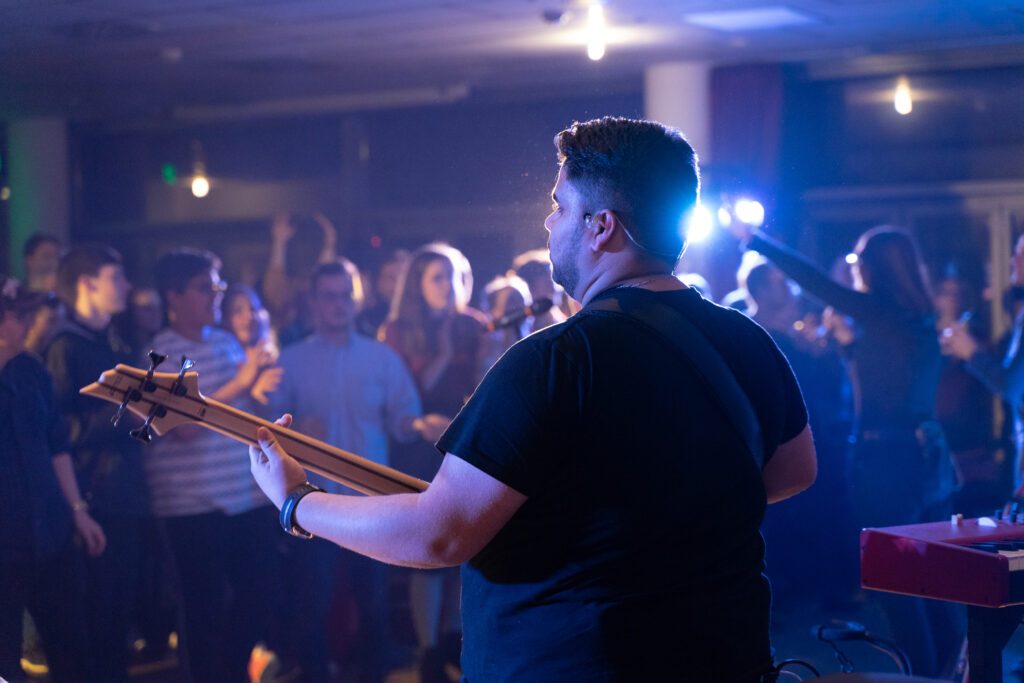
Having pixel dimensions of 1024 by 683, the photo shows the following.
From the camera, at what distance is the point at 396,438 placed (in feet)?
13.0

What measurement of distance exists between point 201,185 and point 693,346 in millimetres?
6156

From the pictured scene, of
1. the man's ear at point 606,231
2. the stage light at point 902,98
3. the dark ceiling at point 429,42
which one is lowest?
the man's ear at point 606,231

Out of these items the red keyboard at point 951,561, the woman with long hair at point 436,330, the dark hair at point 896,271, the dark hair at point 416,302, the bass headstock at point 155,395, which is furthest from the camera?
the dark hair at point 416,302

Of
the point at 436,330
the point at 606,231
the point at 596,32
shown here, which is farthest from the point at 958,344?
the point at 606,231

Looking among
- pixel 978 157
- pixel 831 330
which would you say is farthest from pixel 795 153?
pixel 831 330

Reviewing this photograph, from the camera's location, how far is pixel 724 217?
3.59m

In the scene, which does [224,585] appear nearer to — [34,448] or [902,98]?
[34,448]

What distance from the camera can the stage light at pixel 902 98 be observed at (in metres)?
5.61

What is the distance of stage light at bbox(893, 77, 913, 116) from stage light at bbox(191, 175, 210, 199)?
13.5ft

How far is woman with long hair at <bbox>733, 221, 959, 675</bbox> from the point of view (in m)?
3.49

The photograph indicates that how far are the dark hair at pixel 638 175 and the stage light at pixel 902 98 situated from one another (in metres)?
4.70

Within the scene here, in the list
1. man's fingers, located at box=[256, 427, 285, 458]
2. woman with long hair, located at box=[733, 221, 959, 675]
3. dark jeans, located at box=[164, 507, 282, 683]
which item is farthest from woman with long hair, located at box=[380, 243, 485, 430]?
man's fingers, located at box=[256, 427, 285, 458]

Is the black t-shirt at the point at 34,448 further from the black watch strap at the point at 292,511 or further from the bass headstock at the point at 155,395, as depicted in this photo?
the black watch strap at the point at 292,511

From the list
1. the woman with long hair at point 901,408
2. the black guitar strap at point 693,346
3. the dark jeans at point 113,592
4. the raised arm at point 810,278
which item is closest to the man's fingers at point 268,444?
the black guitar strap at point 693,346
